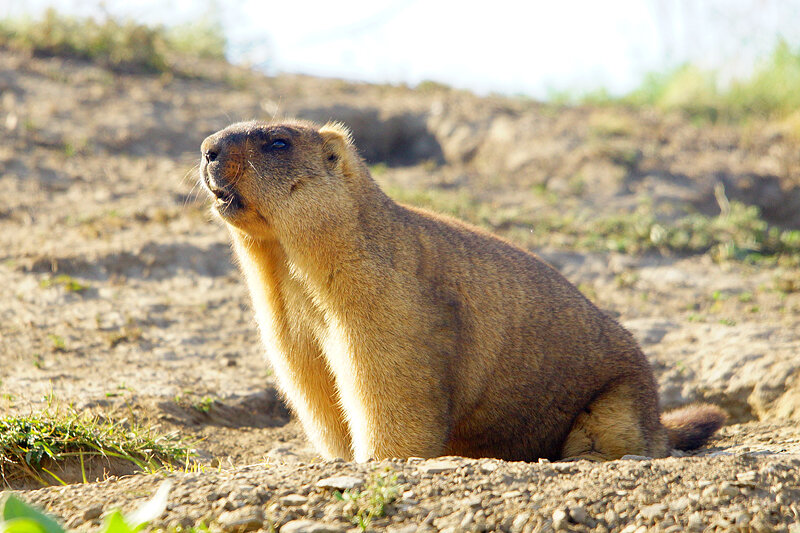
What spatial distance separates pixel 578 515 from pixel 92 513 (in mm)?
1952

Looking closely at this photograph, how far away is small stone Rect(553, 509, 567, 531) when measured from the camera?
3.20 meters

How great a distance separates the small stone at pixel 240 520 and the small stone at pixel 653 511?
152cm

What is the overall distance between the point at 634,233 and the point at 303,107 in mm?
5039

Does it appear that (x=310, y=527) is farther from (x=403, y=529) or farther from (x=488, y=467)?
(x=488, y=467)

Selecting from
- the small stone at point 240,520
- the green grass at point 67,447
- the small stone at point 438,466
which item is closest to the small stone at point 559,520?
the small stone at point 438,466

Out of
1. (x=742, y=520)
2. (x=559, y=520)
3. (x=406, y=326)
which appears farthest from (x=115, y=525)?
(x=406, y=326)

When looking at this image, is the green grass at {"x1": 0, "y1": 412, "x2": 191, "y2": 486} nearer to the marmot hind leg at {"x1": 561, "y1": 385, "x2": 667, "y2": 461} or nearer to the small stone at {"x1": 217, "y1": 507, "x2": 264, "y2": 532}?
the small stone at {"x1": 217, "y1": 507, "x2": 264, "y2": 532}

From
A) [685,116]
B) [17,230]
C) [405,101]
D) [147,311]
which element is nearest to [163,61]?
[405,101]

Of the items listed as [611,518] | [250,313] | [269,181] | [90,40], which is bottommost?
[250,313]

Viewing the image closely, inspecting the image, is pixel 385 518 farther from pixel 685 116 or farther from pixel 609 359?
pixel 685 116

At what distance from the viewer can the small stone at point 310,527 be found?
123 inches

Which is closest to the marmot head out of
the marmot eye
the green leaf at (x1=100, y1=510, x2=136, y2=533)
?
the marmot eye

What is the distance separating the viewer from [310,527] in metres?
3.13

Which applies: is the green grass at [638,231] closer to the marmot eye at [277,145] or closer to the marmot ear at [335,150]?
the marmot ear at [335,150]
